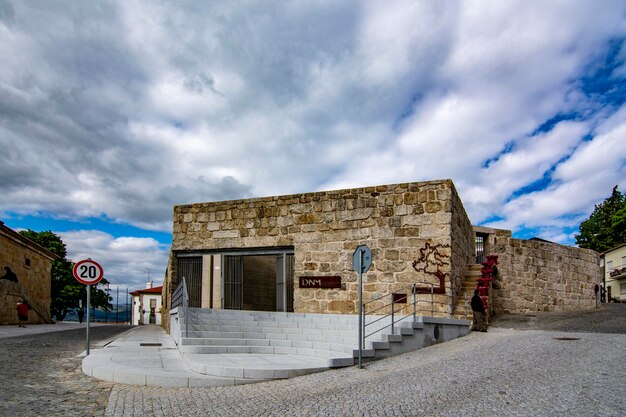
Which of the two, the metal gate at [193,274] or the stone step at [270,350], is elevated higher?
the metal gate at [193,274]

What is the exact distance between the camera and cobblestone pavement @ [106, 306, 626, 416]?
5453 millimetres

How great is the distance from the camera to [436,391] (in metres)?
6.30

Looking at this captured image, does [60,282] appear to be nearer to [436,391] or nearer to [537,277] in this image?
[537,277]

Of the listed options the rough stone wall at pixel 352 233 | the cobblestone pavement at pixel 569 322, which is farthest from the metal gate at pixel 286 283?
the cobblestone pavement at pixel 569 322

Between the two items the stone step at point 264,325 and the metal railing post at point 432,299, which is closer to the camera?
A: the stone step at point 264,325

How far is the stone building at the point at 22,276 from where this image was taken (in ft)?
72.5

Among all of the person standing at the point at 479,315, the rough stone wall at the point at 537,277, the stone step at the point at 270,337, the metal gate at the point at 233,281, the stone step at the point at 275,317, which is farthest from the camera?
the rough stone wall at the point at 537,277

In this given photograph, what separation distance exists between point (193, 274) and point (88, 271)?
Result: 6.29 metres

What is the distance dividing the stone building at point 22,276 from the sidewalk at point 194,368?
51.5 ft

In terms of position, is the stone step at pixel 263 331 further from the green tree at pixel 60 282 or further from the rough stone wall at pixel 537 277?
the green tree at pixel 60 282

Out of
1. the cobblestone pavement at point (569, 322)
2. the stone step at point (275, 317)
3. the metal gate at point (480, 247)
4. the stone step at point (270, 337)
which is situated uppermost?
the metal gate at point (480, 247)

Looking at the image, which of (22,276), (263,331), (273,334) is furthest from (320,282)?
(22,276)

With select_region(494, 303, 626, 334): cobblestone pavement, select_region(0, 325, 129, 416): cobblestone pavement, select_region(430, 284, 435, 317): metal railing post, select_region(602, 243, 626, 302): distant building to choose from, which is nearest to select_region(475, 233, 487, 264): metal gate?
select_region(494, 303, 626, 334): cobblestone pavement

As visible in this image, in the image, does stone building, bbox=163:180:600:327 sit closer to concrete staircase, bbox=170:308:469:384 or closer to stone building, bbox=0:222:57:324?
concrete staircase, bbox=170:308:469:384
